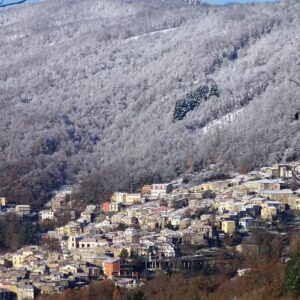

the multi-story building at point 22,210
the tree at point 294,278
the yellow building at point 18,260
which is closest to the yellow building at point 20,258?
the yellow building at point 18,260


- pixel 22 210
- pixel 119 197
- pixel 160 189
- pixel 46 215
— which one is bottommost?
pixel 46 215

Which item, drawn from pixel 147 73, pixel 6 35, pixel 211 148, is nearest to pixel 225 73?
pixel 147 73

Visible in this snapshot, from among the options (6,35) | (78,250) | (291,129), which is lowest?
(78,250)

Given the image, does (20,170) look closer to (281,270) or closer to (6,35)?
(281,270)

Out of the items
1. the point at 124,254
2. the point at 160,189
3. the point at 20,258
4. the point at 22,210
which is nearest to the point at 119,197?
the point at 160,189

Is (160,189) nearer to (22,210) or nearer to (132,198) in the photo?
(132,198)

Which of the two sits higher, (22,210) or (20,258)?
(22,210)
